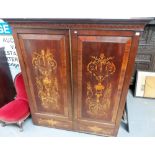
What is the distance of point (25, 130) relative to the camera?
175 cm

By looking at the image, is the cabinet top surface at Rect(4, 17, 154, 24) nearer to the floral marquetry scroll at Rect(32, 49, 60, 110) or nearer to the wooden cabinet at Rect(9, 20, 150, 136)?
the wooden cabinet at Rect(9, 20, 150, 136)

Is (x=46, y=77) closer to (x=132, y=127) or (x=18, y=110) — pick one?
(x=18, y=110)

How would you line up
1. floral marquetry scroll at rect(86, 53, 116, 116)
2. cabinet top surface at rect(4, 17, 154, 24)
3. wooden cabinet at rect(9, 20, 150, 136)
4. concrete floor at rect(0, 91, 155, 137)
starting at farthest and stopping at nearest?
concrete floor at rect(0, 91, 155, 137) → floral marquetry scroll at rect(86, 53, 116, 116) → wooden cabinet at rect(9, 20, 150, 136) → cabinet top surface at rect(4, 17, 154, 24)

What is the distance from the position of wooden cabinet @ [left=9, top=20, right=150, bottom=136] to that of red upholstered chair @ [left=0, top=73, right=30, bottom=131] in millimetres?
137

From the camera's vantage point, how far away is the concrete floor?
1.59m

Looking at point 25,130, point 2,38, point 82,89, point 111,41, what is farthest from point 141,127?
point 2,38

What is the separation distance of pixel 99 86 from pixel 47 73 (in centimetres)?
47

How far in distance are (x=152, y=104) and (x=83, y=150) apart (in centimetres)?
131

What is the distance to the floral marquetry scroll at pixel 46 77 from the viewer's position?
4.23 ft

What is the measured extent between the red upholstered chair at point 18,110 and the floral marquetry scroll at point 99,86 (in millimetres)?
739

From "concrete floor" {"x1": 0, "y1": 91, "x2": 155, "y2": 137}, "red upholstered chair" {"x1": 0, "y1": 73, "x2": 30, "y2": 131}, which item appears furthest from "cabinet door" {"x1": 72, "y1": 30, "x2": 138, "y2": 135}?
"red upholstered chair" {"x1": 0, "y1": 73, "x2": 30, "y2": 131}
